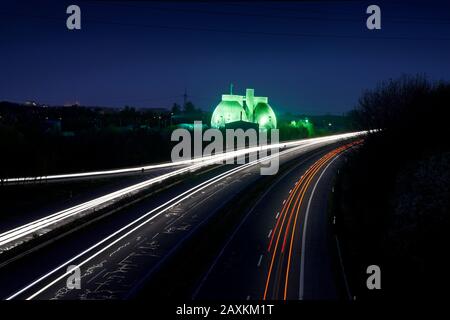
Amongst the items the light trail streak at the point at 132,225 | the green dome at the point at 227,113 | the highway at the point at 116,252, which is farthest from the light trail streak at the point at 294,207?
the green dome at the point at 227,113

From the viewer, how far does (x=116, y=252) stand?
66.3 ft

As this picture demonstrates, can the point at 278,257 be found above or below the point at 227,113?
below

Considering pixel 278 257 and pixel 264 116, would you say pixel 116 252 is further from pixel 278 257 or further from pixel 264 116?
pixel 264 116

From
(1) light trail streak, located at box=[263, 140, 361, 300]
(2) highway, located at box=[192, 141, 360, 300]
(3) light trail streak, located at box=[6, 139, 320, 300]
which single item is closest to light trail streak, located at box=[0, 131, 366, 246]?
(3) light trail streak, located at box=[6, 139, 320, 300]

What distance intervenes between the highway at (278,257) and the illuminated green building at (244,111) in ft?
237

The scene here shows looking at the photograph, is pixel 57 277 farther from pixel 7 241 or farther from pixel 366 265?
pixel 366 265

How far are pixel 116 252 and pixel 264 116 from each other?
306 ft

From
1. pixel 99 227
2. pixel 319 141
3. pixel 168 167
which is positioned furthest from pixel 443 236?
pixel 319 141

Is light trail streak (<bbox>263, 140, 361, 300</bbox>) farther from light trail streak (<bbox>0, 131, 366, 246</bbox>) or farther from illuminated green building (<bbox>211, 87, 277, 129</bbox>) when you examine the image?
illuminated green building (<bbox>211, 87, 277, 129</bbox>)

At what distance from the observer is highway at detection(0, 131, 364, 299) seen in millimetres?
16000

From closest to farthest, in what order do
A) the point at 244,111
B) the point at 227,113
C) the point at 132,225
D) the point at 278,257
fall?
the point at 278,257 < the point at 132,225 < the point at 227,113 < the point at 244,111

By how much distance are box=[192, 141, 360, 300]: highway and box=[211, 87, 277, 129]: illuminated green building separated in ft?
237

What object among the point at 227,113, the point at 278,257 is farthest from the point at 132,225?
the point at 227,113

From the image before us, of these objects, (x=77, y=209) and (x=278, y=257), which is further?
(x=77, y=209)
